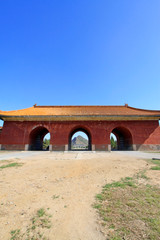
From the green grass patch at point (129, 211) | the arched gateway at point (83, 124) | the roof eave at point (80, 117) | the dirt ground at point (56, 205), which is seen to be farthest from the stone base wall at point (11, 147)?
the green grass patch at point (129, 211)

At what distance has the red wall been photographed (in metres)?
14.2

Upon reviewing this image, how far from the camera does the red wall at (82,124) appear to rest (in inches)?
559

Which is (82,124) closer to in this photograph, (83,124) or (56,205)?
(83,124)

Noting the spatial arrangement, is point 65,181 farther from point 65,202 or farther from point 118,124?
point 118,124

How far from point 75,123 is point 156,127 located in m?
11.4

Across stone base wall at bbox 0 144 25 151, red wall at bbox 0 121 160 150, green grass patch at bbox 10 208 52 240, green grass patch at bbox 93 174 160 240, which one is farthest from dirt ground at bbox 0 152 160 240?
stone base wall at bbox 0 144 25 151

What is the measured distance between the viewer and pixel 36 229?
1.50 meters

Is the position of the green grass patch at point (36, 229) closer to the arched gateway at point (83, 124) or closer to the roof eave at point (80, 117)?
the arched gateway at point (83, 124)

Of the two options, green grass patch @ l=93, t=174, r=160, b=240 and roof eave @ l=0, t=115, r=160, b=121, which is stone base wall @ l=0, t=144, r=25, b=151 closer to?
roof eave @ l=0, t=115, r=160, b=121

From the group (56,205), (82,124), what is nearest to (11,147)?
(82,124)

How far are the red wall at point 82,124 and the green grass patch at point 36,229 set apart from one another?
12577mm

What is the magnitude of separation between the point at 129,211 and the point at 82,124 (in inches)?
513

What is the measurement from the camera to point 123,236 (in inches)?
53.7

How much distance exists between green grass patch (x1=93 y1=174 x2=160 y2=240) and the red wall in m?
11.7
